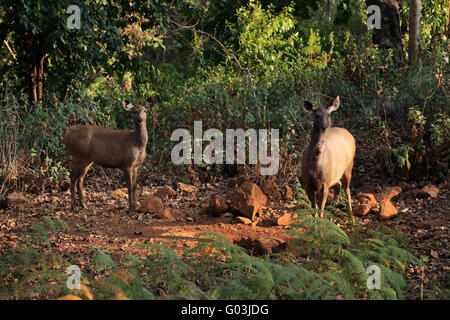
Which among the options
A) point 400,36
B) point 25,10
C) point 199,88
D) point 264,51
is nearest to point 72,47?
point 25,10

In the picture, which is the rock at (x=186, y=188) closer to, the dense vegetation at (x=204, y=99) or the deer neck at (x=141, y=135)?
the dense vegetation at (x=204, y=99)

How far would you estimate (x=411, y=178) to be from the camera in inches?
418

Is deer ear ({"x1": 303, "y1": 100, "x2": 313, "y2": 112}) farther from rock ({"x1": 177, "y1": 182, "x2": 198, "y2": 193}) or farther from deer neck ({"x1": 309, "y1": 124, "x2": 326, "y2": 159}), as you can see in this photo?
rock ({"x1": 177, "y1": 182, "x2": 198, "y2": 193})

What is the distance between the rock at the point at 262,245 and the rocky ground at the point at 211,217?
0.01 metres

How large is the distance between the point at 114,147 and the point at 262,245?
3.24m

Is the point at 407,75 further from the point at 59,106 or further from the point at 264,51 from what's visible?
the point at 59,106

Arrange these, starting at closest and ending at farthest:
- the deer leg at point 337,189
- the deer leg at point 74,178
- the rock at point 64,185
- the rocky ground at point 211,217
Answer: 1. the rocky ground at point 211,217
2. the deer leg at point 337,189
3. the deer leg at point 74,178
4. the rock at point 64,185

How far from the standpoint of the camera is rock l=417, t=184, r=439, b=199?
9.62 metres

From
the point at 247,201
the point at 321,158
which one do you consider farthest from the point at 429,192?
the point at 247,201

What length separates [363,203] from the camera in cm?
942

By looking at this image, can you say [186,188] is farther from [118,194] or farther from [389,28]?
[389,28]

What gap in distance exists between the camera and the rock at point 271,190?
9.89m

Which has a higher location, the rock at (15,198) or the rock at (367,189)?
the rock at (367,189)

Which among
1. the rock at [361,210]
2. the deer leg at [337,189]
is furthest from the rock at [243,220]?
the rock at [361,210]
